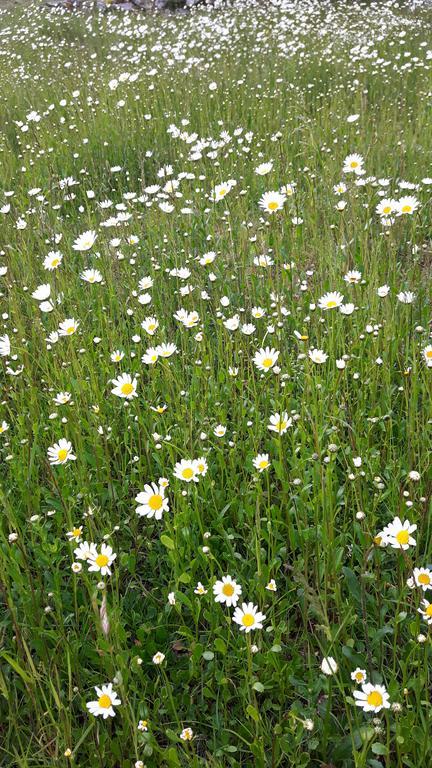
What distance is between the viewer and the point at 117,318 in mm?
3016

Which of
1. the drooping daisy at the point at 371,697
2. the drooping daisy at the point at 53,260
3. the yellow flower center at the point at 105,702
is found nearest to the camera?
the drooping daisy at the point at 371,697

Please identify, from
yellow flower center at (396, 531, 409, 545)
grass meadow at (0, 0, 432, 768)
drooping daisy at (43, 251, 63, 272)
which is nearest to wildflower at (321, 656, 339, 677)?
grass meadow at (0, 0, 432, 768)

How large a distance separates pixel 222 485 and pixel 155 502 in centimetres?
35

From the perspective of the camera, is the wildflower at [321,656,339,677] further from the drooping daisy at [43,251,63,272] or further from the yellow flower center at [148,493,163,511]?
the drooping daisy at [43,251,63,272]

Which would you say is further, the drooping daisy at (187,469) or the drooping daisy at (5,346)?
the drooping daisy at (5,346)

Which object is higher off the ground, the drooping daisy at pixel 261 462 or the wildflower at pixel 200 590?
the drooping daisy at pixel 261 462

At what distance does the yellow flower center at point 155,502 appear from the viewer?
173 cm

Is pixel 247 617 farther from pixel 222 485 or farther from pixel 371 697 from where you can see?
pixel 222 485

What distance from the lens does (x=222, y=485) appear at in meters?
2.03

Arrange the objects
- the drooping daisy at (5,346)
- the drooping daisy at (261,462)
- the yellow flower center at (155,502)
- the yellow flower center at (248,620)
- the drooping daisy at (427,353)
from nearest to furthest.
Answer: the yellow flower center at (248,620), the yellow flower center at (155,502), the drooping daisy at (261,462), the drooping daisy at (427,353), the drooping daisy at (5,346)

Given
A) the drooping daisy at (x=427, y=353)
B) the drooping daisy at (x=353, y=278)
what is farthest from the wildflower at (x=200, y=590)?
the drooping daisy at (x=353, y=278)

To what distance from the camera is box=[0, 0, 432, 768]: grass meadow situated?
1445 mm

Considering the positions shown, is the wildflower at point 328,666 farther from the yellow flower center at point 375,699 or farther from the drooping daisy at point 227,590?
the drooping daisy at point 227,590

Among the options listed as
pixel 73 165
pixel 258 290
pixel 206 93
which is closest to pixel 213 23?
pixel 206 93
